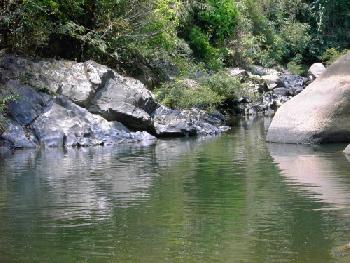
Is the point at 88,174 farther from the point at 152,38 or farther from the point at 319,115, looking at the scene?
the point at 152,38

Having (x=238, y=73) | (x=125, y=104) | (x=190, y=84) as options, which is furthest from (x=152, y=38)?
(x=238, y=73)

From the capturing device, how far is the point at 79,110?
21094 mm

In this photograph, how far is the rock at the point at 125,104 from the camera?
21.5 meters

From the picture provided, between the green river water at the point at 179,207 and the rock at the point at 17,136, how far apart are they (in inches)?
101

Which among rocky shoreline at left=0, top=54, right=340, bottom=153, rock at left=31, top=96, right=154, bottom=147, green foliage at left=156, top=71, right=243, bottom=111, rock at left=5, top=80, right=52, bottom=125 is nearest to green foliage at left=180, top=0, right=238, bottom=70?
green foliage at left=156, top=71, right=243, bottom=111

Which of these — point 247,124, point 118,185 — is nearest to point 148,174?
point 118,185

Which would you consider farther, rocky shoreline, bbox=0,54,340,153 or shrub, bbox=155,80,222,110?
shrub, bbox=155,80,222,110

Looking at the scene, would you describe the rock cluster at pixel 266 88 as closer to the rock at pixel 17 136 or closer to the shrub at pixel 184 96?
the shrub at pixel 184 96

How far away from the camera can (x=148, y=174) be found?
13914 millimetres

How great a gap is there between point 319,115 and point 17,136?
7.83 m

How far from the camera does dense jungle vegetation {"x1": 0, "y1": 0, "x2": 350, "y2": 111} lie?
932 inches

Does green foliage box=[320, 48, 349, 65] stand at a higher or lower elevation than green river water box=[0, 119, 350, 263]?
higher

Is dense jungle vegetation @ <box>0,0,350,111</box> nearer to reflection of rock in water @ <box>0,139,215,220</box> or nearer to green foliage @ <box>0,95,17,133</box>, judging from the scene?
green foliage @ <box>0,95,17,133</box>

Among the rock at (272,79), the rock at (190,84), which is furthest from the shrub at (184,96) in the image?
the rock at (272,79)
